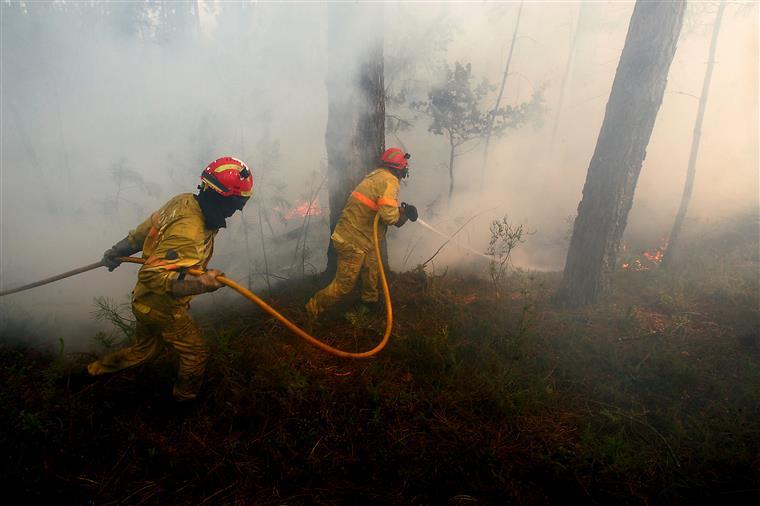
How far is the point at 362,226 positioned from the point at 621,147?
2.95 m

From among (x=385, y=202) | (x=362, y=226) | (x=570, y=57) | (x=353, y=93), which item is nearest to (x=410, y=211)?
(x=385, y=202)

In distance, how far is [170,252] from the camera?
2506 millimetres

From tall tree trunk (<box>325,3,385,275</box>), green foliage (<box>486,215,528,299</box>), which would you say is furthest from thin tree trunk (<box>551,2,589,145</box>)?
tall tree trunk (<box>325,3,385,275</box>)

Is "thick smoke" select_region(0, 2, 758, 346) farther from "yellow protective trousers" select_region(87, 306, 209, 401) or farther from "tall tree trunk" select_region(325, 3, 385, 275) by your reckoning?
"yellow protective trousers" select_region(87, 306, 209, 401)

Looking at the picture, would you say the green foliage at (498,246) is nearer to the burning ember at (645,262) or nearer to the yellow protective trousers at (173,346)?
the burning ember at (645,262)

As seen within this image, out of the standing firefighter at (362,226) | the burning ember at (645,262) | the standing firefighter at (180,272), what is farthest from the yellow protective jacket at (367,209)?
the burning ember at (645,262)

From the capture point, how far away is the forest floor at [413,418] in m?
2.19

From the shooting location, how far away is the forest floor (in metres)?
2.19

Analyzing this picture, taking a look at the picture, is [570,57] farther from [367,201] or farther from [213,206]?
[213,206]

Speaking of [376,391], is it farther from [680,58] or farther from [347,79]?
[680,58]

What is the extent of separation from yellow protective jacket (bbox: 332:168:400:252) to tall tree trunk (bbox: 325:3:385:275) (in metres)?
0.45

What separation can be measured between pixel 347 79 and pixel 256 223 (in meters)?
3.57

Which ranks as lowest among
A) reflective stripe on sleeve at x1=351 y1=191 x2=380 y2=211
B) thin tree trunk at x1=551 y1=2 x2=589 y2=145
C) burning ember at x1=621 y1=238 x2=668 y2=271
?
Result: burning ember at x1=621 y1=238 x2=668 y2=271

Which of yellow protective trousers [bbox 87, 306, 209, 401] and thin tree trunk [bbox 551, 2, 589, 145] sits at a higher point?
thin tree trunk [bbox 551, 2, 589, 145]
